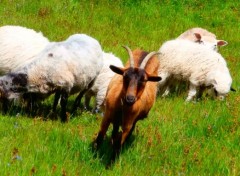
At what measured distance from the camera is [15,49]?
8984 mm

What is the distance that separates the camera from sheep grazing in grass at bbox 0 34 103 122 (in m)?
7.88

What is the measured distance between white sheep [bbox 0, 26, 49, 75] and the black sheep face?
2.65 ft

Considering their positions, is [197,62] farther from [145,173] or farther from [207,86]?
[145,173]

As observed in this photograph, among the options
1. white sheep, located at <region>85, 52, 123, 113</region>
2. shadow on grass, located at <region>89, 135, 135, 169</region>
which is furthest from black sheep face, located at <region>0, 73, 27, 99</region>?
shadow on grass, located at <region>89, 135, 135, 169</region>

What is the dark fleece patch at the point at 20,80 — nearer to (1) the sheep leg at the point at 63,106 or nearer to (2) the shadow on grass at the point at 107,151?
(1) the sheep leg at the point at 63,106

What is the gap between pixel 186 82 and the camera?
36.7 feet

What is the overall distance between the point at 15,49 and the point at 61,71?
4.88 ft

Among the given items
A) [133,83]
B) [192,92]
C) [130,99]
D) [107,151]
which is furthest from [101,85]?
[130,99]

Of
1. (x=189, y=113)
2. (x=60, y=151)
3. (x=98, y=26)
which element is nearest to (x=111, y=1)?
(x=98, y=26)

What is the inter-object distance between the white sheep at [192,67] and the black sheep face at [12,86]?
371 centimetres

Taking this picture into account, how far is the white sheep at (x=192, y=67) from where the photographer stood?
10.6m

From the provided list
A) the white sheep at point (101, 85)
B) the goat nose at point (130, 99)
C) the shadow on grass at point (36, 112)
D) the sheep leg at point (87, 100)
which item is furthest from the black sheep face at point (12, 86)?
the goat nose at point (130, 99)

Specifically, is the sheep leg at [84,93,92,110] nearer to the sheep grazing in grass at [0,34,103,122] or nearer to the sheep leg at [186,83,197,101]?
the sheep grazing in grass at [0,34,103,122]

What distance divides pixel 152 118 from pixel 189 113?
0.83 meters
